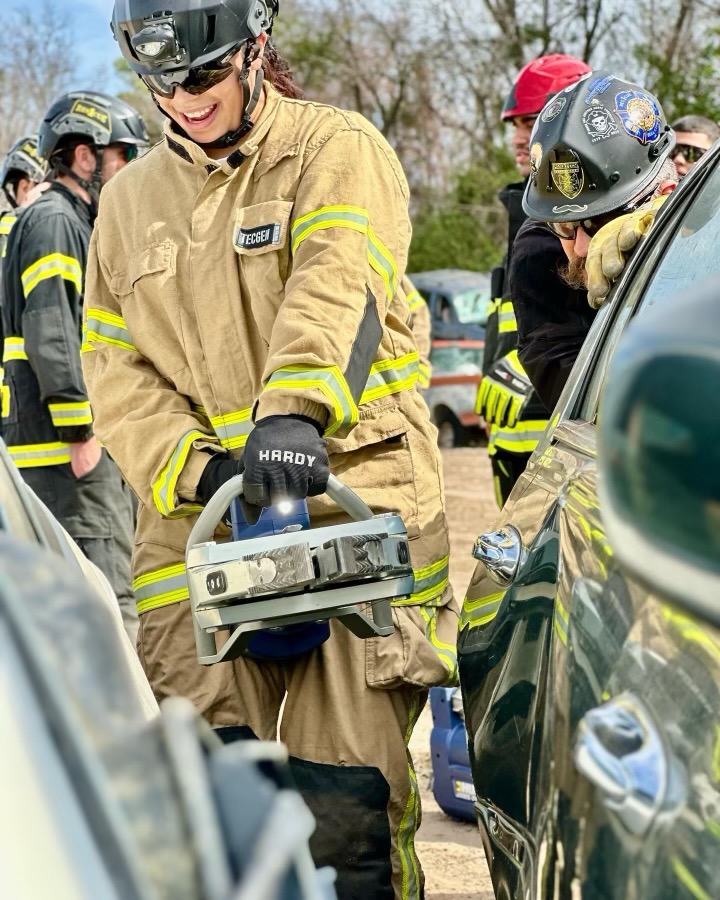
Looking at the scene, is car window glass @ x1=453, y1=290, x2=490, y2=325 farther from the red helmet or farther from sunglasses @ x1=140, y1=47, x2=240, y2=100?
sunglasses @ x1=140, y1=47, x2=240, y2=100

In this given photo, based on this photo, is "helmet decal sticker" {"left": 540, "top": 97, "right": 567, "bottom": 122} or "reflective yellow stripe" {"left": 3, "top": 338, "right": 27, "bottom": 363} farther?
"reflective yellow stripe" {"left": 3, "top": 338, "right": 27, "bottom": 363}

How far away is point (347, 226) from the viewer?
9.32 feet

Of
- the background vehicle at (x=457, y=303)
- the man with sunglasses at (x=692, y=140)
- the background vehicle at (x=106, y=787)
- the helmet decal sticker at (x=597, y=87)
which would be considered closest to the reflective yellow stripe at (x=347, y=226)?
the helmet decal sticker at (x=597, y=87)

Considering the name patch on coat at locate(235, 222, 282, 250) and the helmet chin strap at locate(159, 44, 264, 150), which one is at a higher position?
the helmet chin strap at locate(159, 44, 264, 150)

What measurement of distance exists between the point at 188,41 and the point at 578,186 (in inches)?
42.0

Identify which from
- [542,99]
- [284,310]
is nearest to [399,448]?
[284,310]

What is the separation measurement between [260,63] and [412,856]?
1.74m

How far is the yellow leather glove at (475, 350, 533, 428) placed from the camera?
15.9 feet

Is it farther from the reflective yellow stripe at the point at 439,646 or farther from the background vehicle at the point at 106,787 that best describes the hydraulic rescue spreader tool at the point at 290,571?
the background vehicle at the point at 106,787

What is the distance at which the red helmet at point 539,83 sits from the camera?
524 cm

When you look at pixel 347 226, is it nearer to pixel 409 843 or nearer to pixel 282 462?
pixel 282 462

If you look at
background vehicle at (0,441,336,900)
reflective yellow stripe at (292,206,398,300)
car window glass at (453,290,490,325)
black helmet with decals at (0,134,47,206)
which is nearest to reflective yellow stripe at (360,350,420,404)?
reflective yellow stripe at (292,206,398,300)

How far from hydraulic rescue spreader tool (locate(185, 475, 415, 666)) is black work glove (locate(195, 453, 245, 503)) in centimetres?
14

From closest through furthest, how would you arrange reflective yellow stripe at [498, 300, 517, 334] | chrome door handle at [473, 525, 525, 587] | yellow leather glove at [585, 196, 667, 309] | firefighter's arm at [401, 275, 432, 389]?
chrome door handle at [473, 525, 525, 587] < yellow leather glove at [585, 196, 667, 309] < firefighter's arm at [401, 275, 432, 389] < reflective yellow stripe at [498, 300, 517, 334]
